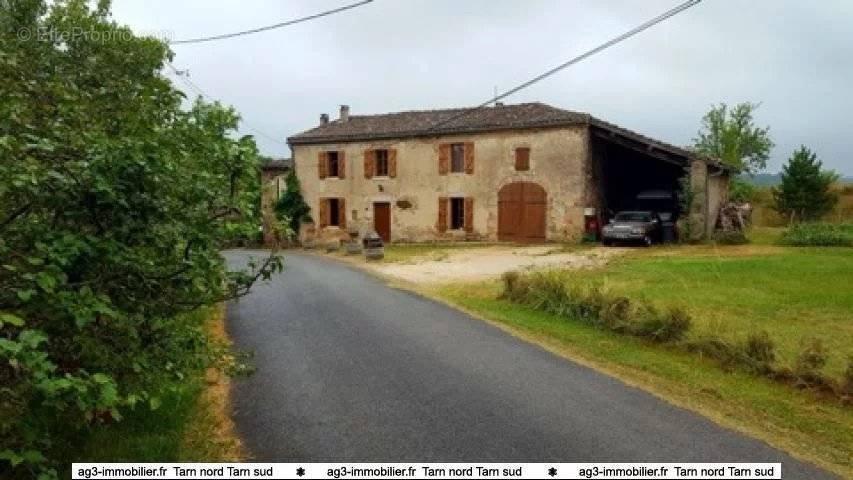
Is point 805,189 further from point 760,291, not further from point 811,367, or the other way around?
point 811,367

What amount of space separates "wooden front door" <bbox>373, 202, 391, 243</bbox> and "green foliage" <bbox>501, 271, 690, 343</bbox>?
17243 mm

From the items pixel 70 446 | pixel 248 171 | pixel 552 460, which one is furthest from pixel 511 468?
pixel 70 446

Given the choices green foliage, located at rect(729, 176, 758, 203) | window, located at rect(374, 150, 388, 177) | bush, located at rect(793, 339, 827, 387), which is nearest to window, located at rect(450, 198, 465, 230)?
window, located at rect(374, 150, 388, 177)

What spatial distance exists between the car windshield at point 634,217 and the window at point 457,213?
7.51m

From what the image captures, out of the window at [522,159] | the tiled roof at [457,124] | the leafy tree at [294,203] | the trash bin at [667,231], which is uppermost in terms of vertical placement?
the tiled roof at [457,124]

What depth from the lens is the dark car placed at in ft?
76.6

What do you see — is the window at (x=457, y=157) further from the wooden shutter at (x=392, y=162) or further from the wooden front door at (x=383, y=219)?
the wooden front door at (x=383, y=219)

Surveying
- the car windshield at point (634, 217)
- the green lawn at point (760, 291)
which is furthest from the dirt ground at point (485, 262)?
the car windshield at point (634, 217)

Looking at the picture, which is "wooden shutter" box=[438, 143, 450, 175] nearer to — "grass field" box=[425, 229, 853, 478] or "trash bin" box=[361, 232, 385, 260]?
"trash bin" box=[361, 232, 385, 260]

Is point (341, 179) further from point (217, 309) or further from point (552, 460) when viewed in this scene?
point (552, 460)

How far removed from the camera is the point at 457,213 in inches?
1133

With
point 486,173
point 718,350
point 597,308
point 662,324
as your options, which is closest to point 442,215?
point 486,173

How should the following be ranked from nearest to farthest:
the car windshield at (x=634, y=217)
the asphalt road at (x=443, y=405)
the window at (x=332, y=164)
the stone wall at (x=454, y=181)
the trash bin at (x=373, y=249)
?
the asphalt road at (x=443, y=405), the trash bin at (x=373, y=249), the car windshield at (x=634, y=217), the stone wall at (x=454, y=181), the window at (x=332, y=164)

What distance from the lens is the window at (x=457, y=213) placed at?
28.6 metres
